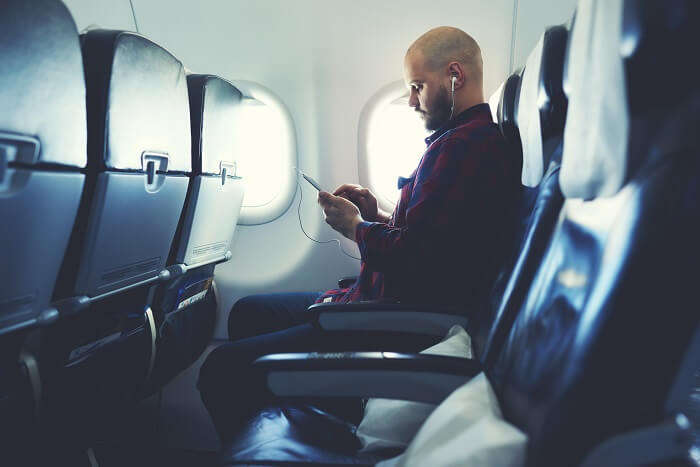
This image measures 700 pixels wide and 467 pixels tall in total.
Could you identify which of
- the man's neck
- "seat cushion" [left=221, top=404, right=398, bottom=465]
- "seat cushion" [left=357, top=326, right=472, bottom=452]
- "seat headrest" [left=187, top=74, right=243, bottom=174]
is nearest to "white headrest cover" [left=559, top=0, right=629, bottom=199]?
"seat cushion" [left=357, top=326, right=472, bottom=452]

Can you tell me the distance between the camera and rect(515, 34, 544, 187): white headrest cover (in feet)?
3.32

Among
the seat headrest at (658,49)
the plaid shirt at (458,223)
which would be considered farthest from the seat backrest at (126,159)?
the seat headrest at (658,49)

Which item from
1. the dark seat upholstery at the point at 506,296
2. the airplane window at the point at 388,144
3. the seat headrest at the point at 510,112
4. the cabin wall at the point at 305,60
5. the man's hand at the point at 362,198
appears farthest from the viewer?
the airplane window at the point at 388,144

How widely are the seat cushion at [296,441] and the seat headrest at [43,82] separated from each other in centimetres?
70

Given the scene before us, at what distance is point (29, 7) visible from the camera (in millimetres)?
871

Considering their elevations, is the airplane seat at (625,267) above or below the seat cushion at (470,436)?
above

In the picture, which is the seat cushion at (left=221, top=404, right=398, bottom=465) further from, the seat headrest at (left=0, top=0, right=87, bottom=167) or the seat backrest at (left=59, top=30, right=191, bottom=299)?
the seat headrest at (left=0, top=0, right=87, bottom=167)

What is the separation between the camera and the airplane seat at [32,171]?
87 centimetres

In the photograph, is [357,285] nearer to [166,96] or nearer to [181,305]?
[181,305]

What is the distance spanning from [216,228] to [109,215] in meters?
0.82

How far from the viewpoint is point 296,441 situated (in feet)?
3.47

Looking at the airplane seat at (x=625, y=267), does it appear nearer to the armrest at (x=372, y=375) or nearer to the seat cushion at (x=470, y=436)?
the seat cushion at (x=470, y=436)

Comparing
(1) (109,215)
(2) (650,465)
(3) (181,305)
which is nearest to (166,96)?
(1) (109,215)

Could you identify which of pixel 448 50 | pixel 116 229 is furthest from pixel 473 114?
pixel 116 229
